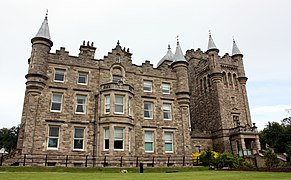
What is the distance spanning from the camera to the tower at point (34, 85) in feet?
75.7

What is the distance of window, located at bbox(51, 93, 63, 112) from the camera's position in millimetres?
25478

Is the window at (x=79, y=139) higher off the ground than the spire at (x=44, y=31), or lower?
lower

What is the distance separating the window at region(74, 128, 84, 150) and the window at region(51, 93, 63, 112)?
2.97 meters

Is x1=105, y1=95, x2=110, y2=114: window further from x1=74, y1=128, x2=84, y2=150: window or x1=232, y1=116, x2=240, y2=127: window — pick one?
x1=232, y1=116, x2=240, y2=127: window

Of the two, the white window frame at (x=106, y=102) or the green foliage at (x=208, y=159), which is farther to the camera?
the white window frame at (x=106, y=102)

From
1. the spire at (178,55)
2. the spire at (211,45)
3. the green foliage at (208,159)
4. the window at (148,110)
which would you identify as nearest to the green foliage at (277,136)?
the spire at (211,45)

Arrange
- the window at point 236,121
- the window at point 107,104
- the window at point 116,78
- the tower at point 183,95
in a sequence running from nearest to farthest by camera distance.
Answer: the window at point 107,104
the window at point 116,78
the tower at point 183,95
the window at point 236,121

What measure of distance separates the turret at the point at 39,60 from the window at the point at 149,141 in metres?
12.6

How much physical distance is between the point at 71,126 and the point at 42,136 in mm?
2894

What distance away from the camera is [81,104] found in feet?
87.7

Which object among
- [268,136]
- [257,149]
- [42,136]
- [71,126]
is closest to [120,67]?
[71,126]

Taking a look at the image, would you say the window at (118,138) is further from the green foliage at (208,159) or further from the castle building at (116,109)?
the green foliage at (208,159)

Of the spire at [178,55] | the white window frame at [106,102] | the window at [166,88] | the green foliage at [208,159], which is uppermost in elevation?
the spire at [178,55]

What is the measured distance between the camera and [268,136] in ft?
155
